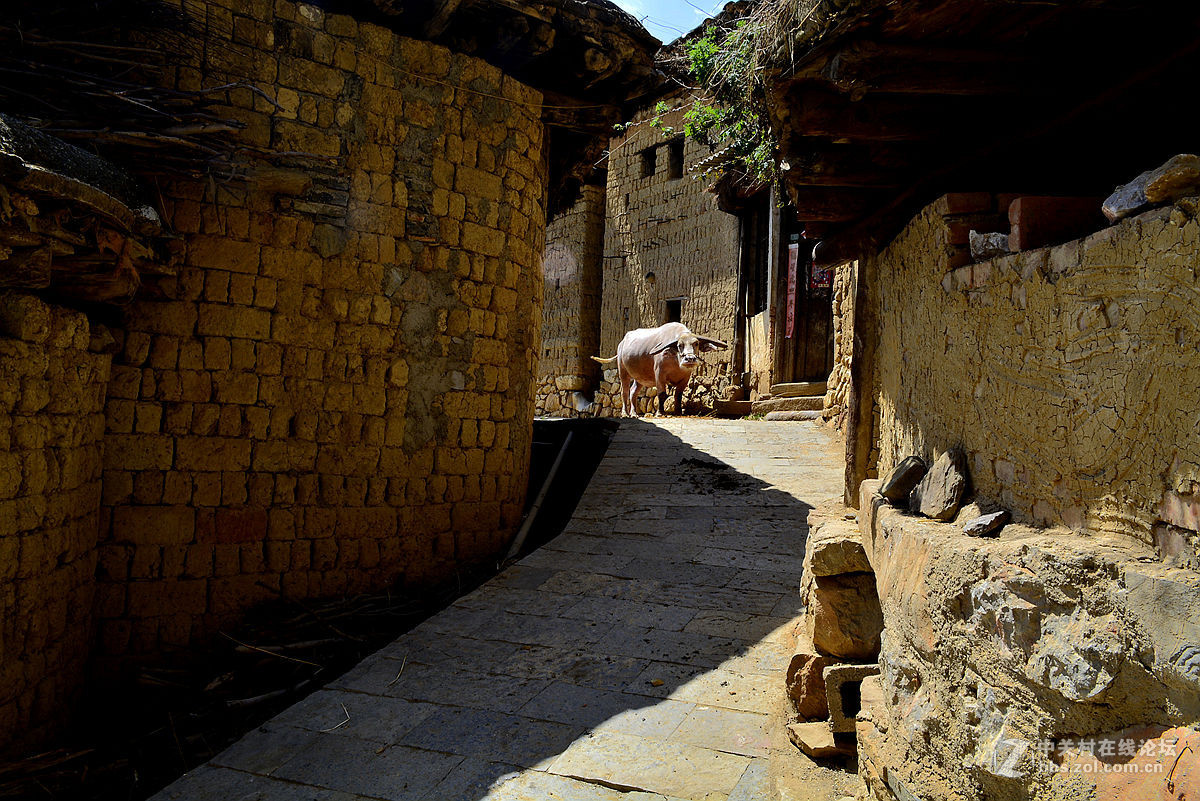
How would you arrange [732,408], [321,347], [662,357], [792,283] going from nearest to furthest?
[321,347]
[792,283]
[662,357]
[732,408]

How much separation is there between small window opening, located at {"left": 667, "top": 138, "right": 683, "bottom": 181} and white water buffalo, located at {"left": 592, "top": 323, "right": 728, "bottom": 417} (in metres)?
4.50

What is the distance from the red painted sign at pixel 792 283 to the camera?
12.5m

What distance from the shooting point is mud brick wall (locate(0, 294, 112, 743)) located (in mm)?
3732

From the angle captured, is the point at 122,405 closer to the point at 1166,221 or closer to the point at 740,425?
the point at 1166,221

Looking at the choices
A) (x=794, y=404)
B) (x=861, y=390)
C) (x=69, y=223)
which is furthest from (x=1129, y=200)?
(x=794, y=404)

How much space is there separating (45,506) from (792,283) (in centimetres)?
1100

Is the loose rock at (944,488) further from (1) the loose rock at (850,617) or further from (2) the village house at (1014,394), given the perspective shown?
(1) the loose rock at (850,617)

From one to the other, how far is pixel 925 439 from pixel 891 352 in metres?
0.77

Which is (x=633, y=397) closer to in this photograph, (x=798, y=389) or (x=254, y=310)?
(x=798, y=389)

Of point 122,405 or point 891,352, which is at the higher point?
point 891,352

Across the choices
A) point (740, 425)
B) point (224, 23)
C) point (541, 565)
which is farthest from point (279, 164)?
point (740, 425)

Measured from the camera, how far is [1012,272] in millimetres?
2092

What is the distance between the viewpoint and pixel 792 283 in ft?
41.3

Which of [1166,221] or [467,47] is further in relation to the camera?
[467,47]
